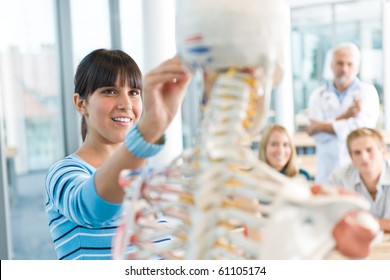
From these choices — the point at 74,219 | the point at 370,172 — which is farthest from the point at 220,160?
the point at 370,172

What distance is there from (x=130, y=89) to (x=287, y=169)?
1.37 metres

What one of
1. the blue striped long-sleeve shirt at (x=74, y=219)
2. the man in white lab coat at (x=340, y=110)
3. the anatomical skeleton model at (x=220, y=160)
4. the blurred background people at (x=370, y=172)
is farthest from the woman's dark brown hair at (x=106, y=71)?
the man in white lab coat at (x=340, y=110)

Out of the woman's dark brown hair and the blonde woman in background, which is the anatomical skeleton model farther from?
the blonde woman in background

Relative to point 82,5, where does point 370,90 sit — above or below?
below

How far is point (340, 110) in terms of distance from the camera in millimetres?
2729

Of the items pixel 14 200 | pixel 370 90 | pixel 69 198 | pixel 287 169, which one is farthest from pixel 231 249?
pixel 14 200

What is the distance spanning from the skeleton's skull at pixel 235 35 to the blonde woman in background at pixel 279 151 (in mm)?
1658

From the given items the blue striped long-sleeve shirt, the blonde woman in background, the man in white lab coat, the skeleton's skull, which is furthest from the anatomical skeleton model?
the man in white lab coat

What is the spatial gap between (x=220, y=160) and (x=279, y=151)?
1.73 m

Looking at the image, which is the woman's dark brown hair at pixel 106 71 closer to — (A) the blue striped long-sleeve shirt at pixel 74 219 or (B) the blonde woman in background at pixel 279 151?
(A) the blue striped long-sleeve shirt at pixel 74 219

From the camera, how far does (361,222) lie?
19.9 inches

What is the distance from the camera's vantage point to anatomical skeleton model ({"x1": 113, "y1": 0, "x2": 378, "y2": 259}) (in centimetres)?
57

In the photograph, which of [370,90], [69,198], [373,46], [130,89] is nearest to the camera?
[69,198]

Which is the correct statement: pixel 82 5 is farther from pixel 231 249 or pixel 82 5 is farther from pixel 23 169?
pixel 231 249
